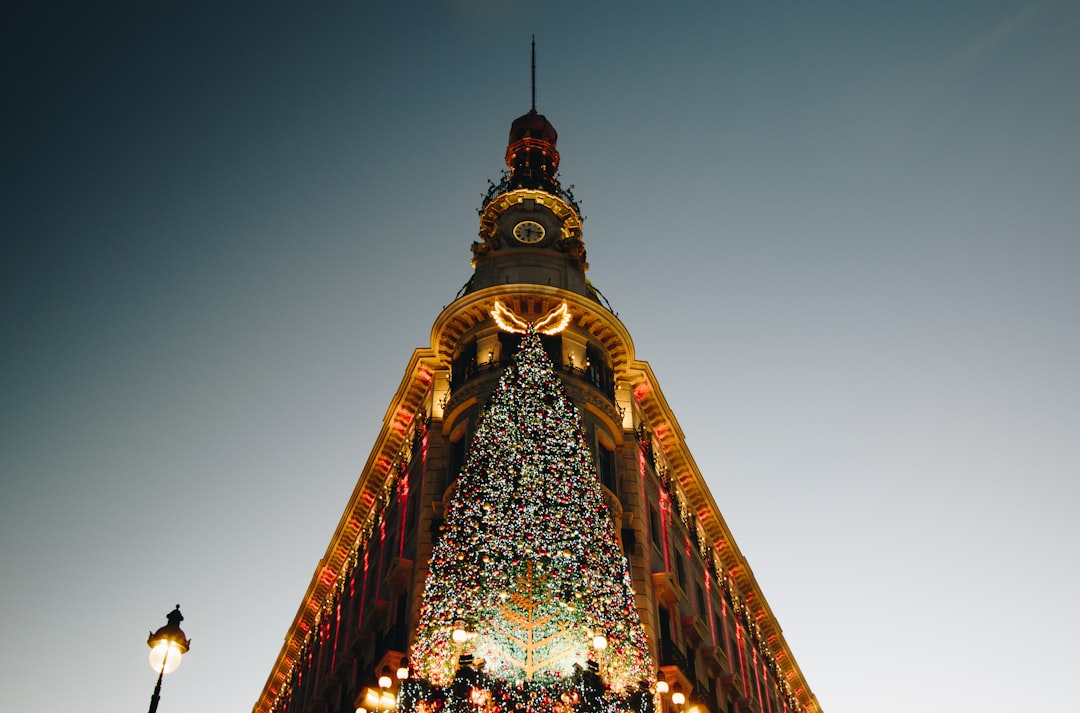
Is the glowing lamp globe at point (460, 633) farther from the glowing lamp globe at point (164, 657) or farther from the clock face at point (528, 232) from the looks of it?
the clock face at point (528, 232)

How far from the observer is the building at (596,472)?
95.7 feet

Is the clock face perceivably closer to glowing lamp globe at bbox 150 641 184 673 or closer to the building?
the building

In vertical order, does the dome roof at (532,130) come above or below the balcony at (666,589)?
above

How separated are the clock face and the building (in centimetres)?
10

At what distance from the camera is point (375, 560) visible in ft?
121

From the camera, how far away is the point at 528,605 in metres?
21.5

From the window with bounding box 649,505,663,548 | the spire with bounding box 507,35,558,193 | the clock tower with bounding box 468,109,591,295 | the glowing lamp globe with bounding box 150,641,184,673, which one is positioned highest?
the spire with bounding box 507,35,558,193

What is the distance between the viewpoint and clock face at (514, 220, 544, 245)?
130ft

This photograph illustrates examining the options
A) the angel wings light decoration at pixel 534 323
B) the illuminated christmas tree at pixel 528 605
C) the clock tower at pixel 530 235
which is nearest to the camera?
the illuminated christmas tree at pixel 528 605

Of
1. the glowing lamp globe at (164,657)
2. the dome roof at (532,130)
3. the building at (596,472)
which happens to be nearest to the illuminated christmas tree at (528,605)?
the building at (596,472)

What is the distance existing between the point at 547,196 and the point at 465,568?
23.3 meters

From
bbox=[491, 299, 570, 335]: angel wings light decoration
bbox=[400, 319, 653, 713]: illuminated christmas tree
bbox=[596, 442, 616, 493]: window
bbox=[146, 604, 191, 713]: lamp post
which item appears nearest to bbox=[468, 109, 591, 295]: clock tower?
bbox=[491, 299, 570, 335]: angel wings light decoration

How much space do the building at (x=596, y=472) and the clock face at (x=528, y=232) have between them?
3.9 inches

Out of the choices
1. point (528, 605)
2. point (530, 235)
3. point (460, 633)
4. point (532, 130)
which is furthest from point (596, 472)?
point (532, 130)
